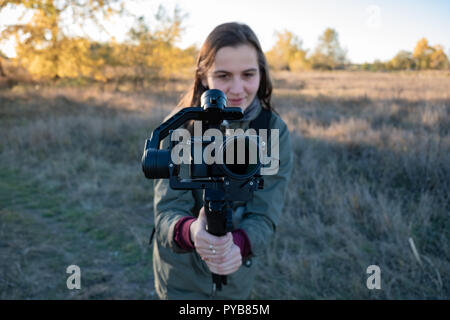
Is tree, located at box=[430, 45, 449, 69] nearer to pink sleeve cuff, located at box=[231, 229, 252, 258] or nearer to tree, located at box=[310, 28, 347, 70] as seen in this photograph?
pink sleeve cuff, located at box=[231, 229, 252, 258]

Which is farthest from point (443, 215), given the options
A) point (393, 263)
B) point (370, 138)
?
point (370, 138)

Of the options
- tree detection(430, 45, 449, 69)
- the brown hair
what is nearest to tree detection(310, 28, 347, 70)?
tree detection(430, 45, 449, 69)

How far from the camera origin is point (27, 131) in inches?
325

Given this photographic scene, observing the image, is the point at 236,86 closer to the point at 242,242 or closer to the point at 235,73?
the point at 235,73

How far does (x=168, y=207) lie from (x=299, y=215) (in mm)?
2803

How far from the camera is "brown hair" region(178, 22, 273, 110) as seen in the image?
1.70 m

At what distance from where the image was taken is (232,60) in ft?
5.53

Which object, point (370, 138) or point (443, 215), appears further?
point (370, 138)

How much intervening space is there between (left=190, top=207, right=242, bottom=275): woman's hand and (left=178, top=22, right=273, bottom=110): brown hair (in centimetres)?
86

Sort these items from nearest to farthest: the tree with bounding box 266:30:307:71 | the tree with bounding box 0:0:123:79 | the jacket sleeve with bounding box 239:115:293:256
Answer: the jacket sleeve with bounding box 239:115:293:256
the tree with bounding box 0:0:123:79
the tree with bounding box 266:30:307:71

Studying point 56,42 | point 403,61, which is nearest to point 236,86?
point 56,42

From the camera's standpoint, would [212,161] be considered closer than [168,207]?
Yes

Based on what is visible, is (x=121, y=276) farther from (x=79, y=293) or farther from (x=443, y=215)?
(x=443, y=215)

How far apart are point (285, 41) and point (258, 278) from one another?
52966mm
